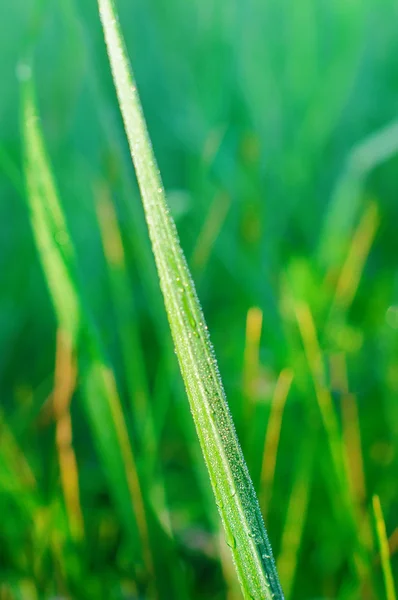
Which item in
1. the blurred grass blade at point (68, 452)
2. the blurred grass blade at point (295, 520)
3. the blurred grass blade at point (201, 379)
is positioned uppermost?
the blurred grass blade at point (201, 379)

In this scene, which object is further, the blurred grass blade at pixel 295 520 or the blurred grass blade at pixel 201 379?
the blurred grass blade at pixel 295 520

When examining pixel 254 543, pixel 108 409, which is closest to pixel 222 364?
pixel 108 409

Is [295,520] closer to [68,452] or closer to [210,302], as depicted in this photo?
[68,452]

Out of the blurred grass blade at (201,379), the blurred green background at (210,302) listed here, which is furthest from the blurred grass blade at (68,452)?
the blurred grass blade at (201,379)

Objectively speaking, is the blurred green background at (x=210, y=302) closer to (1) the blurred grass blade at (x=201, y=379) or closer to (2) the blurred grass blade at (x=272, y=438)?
(2) the blurred grass blade at (x=272, y=438)

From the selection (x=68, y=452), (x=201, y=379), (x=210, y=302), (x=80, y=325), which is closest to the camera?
(x=201, y=379)

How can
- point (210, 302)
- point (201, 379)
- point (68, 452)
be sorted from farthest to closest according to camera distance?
point (210, 302), point (68, 452), point (201, 379)

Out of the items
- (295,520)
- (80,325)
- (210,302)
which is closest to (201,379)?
(80,325)
